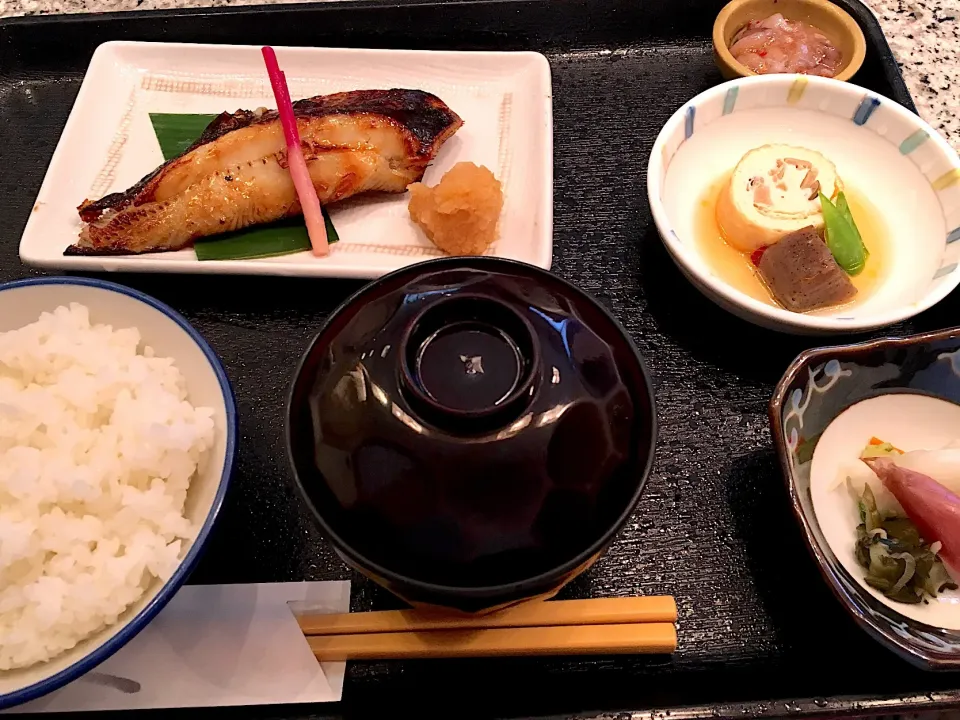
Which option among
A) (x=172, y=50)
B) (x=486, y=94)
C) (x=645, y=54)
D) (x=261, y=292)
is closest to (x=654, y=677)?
(x=261, y=292)

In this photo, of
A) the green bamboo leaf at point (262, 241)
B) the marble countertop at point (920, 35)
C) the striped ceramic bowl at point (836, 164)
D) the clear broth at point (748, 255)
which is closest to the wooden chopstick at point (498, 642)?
the striped ceramic bowl at point (836, 164)

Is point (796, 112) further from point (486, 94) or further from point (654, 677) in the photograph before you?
point (654, 677)

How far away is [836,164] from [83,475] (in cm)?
171

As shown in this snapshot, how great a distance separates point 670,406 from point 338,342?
2.43ft

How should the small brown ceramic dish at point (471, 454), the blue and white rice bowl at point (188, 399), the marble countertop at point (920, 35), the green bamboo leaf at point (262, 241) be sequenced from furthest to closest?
the marble countertop at point (920, 35) < the green bamboo leaf at point (262, 241) < the blue and white rice bowl at point (188, 399) < the small brown ceramic dish at point (471, 454)

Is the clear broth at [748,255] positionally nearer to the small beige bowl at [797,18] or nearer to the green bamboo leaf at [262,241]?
the small beige bowl at [797,18]

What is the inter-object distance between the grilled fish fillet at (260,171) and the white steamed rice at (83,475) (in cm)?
45

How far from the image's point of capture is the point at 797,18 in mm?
1903

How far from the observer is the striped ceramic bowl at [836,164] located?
4.99 ft

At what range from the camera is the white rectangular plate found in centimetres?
159

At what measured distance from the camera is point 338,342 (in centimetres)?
97

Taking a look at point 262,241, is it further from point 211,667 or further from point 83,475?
point 211,667

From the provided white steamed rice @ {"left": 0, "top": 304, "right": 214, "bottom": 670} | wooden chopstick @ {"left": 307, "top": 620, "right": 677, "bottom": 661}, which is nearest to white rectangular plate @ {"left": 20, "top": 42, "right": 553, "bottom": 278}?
white steamed rice @ {"left": 0, "top": 304, "right": 214, "bottom": 670}

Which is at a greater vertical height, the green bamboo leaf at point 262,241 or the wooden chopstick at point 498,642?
the green bamboo leaf at point 262,241
